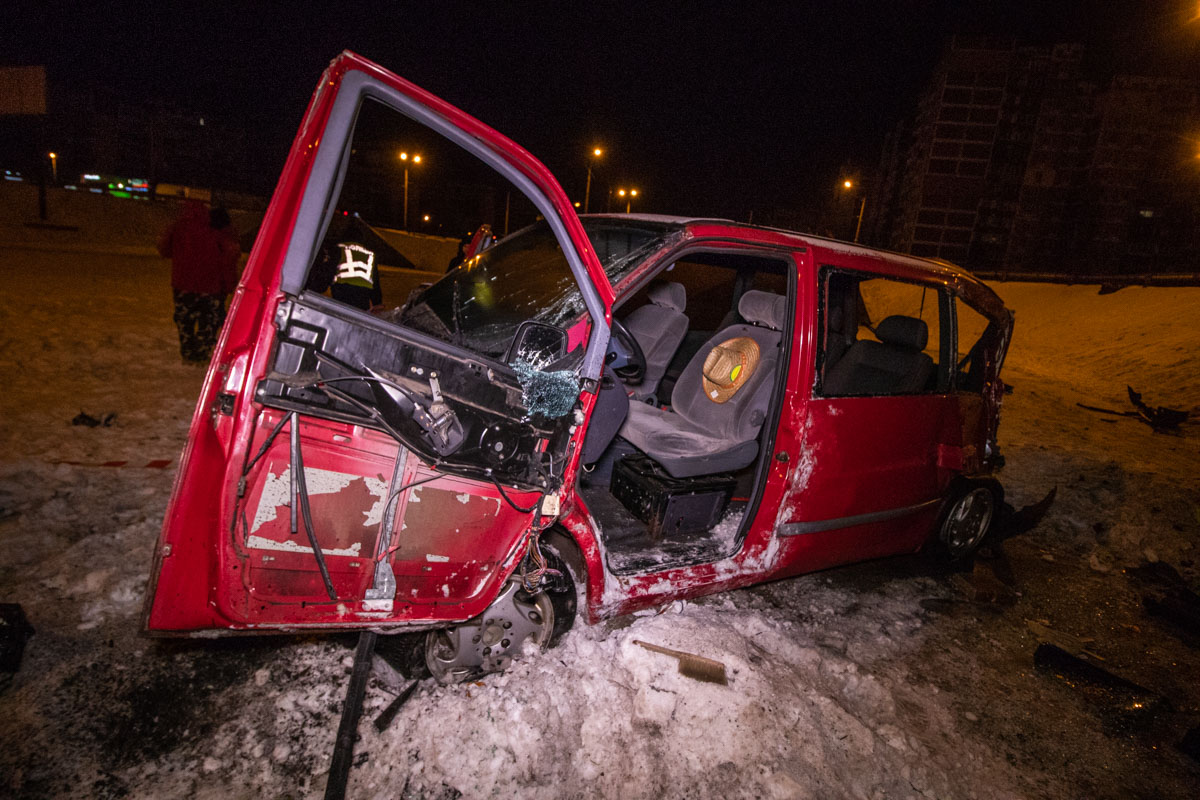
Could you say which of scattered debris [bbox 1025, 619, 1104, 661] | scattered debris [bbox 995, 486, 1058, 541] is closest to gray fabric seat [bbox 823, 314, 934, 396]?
scattered debris [bbox 1025, 619, 1104, 661]

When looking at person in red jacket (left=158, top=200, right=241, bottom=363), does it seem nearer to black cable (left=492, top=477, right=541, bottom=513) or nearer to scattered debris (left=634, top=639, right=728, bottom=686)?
black cable (left=492, top=477, right=541, bottom=513)

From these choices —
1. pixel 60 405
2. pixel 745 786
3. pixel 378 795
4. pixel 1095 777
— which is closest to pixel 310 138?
pixel 378 795

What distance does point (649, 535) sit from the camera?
2.92m

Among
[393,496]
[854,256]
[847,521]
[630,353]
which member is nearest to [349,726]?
[393,496]

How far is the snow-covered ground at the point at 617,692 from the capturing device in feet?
6.32

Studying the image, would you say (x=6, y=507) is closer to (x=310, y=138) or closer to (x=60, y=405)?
(x=60, y=405)

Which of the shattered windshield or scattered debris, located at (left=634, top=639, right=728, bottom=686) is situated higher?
the shattered windshield

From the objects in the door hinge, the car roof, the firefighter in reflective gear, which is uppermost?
the car roof

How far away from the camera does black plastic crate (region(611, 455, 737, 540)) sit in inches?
112

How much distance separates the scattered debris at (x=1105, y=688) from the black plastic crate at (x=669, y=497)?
1.94 meters

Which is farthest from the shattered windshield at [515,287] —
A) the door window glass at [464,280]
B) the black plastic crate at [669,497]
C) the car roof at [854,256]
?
the black plastic crate at [669,497]

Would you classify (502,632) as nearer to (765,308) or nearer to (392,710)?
(392,710)

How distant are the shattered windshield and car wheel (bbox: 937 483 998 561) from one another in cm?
283

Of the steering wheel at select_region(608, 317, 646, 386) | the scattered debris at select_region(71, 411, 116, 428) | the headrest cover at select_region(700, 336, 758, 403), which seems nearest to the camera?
the steering wheel at select_region(608, 317, 646, 386)
